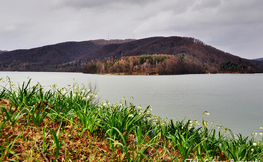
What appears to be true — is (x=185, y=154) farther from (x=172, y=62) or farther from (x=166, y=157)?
(x=172, y=62)

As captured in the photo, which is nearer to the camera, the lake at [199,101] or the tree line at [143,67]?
the lake at [199,101]

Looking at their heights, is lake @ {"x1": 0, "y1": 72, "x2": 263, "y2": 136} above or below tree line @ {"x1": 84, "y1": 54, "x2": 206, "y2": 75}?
below

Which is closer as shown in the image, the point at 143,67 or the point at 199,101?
the point at 199,101

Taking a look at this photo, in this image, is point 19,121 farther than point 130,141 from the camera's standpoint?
No

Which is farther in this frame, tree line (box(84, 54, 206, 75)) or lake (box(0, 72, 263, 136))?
tree line (box(84, 54, 206, 75))

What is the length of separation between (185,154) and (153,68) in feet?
487

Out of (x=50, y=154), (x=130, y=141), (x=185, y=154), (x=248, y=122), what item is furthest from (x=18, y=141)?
(x=248, y=122)

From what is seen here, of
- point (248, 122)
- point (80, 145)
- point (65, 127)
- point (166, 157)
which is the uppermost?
point (65, 127)

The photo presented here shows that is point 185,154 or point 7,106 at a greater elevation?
point 7,106

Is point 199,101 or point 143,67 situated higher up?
point 143,67

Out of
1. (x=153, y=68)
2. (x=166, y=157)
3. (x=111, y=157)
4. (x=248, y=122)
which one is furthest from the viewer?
(x=153, y=68)

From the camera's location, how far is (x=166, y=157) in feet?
13.9

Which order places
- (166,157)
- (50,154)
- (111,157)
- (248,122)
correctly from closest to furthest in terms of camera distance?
(50,154), (111,157), (166,157), (248,122)

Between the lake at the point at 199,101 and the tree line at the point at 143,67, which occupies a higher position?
the tree line at the point at 143,67
